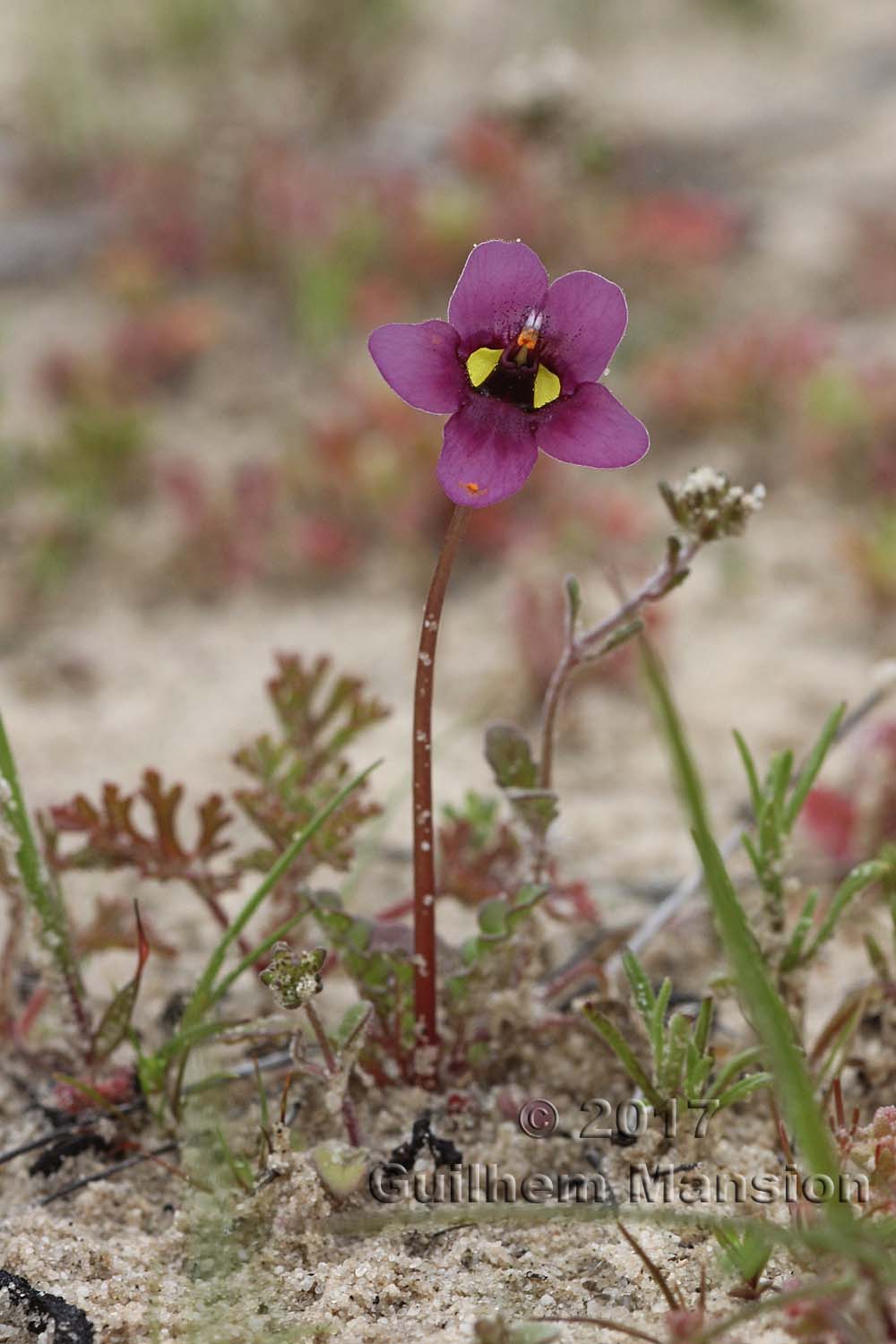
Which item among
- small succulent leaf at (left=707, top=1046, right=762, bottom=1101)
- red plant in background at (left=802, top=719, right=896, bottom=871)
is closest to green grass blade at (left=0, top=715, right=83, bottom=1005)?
small succulent leaf at (left=707, top=1046, right=762, bottom=1101)

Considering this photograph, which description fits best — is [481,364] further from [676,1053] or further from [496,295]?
[676,1053]

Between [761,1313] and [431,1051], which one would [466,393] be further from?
[761,1313]

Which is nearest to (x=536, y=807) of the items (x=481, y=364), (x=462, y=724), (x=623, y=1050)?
(x=623, y=1050)

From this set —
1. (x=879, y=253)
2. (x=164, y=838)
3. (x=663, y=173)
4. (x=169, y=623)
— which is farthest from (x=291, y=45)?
(x=164, y=838)

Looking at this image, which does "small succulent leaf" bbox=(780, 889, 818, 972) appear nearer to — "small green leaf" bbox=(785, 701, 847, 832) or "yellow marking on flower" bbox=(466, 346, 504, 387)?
"small green leaf" bbox=(785, 701, 847, 832)

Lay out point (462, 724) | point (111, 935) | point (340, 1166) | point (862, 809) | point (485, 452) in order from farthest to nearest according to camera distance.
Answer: point (462, 724), point (862, 809), point (111, 935), point (340, 1166), point (485, 452)

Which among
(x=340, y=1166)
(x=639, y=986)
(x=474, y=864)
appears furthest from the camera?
(x=474, y=864)
